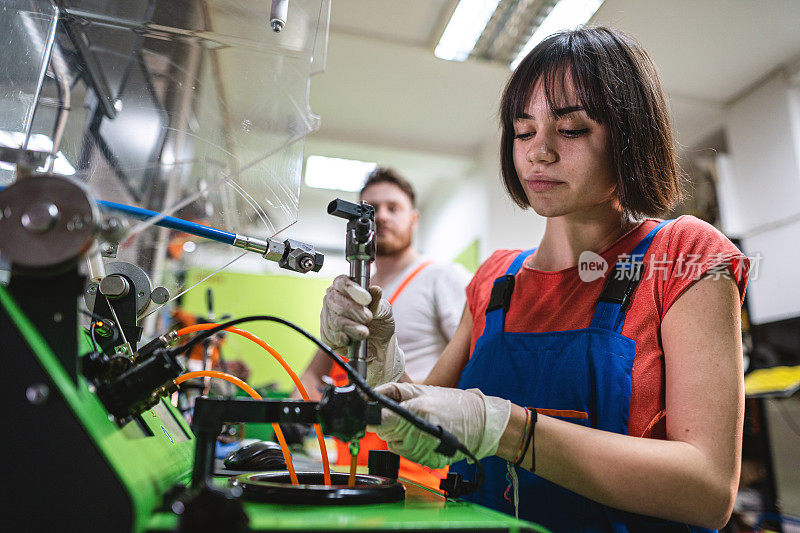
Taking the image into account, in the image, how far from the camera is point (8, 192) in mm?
443

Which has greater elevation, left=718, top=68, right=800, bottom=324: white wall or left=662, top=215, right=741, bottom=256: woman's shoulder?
left=718, top=68, right=800, bottom=324: white wall

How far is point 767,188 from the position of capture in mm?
3469

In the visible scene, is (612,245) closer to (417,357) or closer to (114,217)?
(114,217)

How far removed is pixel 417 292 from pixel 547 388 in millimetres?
1216

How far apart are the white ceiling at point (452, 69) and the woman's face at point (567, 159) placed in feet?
5.73

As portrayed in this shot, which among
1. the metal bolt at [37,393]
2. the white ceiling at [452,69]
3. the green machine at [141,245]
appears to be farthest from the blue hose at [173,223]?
the white ceiling at [452,69]

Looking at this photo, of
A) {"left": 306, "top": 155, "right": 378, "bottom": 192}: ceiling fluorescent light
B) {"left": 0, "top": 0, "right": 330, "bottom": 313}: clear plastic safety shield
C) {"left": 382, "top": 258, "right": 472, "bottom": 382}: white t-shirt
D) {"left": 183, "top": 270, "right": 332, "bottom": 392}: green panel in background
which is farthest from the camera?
{"left": 306, "top": 155, "right": 378, "bottom": 192}: ceiling fluorescent light

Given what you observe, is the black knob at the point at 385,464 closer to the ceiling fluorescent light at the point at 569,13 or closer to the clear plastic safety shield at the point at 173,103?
the clear plastic safety shield at the point at 173,103

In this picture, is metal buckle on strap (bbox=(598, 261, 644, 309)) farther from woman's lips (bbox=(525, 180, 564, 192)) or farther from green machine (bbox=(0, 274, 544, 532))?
green machine (bbox=(0, 274, 544, 532))

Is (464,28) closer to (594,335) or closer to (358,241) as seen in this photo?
(594,335)

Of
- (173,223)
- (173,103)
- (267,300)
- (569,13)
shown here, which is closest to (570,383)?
(173,223)

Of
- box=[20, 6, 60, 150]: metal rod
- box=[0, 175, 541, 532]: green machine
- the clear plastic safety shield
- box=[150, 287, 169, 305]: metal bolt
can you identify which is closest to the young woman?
box=[0, 175, 541, 532]: green machine

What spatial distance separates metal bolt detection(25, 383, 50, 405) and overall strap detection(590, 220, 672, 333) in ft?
2.53

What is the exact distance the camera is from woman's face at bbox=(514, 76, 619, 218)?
953mm
